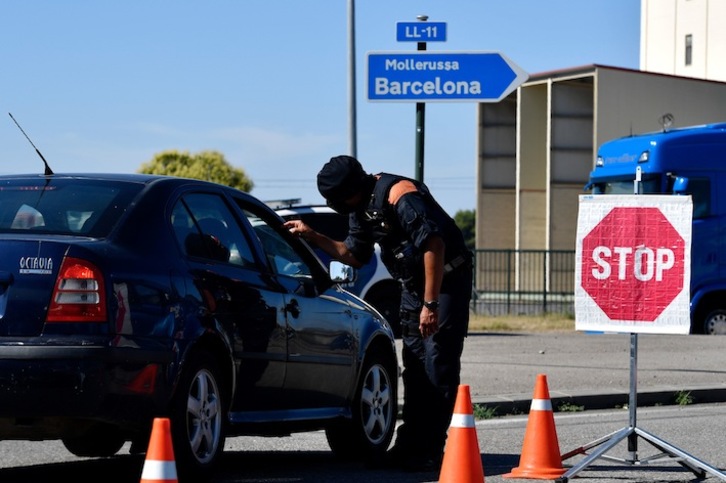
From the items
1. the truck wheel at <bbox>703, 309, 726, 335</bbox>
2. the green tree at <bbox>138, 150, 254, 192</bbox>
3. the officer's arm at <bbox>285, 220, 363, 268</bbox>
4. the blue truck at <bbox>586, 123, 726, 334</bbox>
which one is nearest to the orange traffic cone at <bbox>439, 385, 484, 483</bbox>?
the officer's arm at <bbox>285, 220, 363, 268</bbox>

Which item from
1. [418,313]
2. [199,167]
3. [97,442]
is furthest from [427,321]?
[199,167]

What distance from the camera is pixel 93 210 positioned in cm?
728

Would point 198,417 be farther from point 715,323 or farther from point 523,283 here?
point 523,283

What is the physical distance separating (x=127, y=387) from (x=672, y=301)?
121 inches

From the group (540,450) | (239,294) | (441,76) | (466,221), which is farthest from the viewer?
(466,221)

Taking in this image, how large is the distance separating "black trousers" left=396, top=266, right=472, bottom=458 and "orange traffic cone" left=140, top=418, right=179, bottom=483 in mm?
3316

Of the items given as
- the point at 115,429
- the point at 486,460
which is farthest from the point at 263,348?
the point at 486,460

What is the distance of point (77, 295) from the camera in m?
6.72

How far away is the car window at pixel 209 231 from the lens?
24.8 ft

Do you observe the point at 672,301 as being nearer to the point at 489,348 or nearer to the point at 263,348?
the point at 263,348

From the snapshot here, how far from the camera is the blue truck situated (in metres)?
22.9

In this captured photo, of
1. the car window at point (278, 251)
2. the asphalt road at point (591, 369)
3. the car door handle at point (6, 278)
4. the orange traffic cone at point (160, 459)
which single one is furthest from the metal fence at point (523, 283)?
the orange traffic cone at point (160, 459)

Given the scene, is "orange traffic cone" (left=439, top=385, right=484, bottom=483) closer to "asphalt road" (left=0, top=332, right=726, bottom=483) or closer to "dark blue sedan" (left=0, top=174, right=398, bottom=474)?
"asphalt road" (left=0, top=332, right=726, bottom=483)

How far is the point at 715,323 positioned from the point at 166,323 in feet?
57.5
